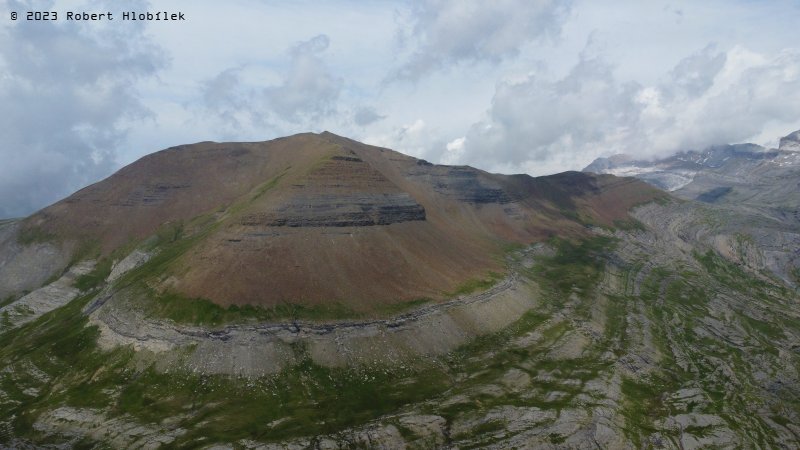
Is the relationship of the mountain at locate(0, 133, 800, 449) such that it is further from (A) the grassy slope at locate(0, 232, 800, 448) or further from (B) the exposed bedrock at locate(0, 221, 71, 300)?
(B) the exposed bedrock at locate(0, 221, 71, 300)

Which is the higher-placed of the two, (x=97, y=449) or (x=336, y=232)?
(x=336, y=232)

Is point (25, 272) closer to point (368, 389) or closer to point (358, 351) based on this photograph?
point (358, 351)

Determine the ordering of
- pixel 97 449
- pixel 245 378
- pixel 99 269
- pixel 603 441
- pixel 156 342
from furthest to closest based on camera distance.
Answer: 1. pixel 99 269
2. pixel 156 342
3. pixel 245 378
4. pixel 603 441
5. pixel 97 449

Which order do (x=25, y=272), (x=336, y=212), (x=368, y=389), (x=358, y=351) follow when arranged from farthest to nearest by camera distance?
1. (x=25, y=272)
2. (x=336, y=212)
3. (x=358, y=351)
4. (x=368, y=389)

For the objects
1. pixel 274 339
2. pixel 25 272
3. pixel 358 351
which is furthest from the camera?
pixel 25 272

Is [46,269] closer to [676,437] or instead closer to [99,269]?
[99,269]

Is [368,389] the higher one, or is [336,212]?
[336,212]

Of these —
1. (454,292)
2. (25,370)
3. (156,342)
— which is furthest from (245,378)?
(454,292)

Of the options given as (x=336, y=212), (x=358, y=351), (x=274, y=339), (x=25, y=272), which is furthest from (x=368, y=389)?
(x=25, y=272)

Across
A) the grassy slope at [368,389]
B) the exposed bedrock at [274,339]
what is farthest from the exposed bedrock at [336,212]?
the grassy slope at [368,389]
